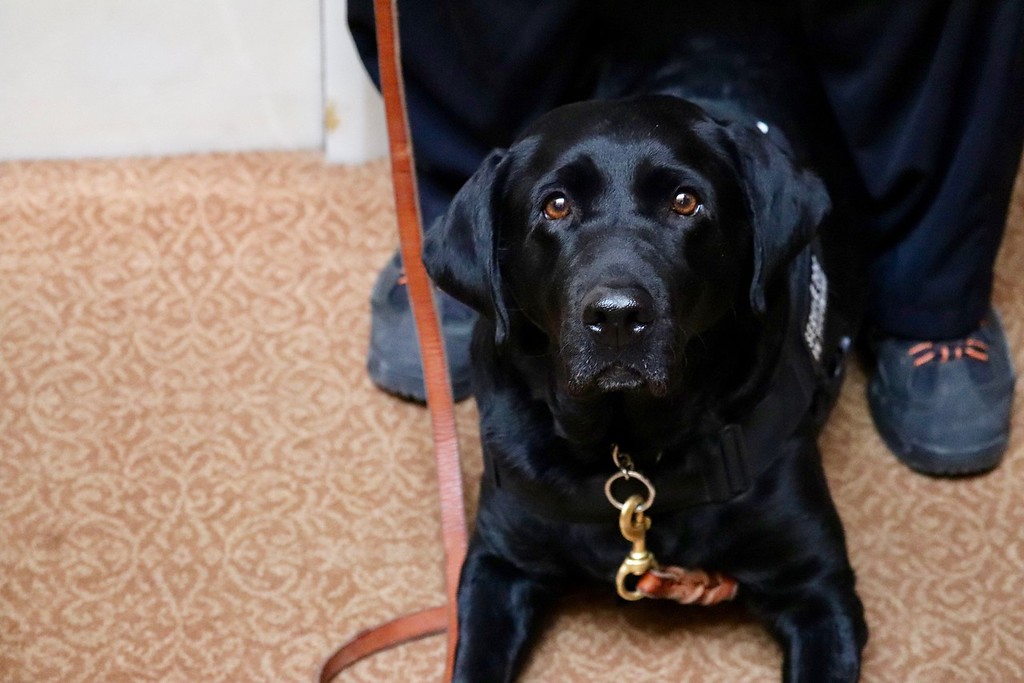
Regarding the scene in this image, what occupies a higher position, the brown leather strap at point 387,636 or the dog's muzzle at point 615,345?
the dog's muzzle at point 615,345

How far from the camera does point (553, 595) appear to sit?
5.44 feet

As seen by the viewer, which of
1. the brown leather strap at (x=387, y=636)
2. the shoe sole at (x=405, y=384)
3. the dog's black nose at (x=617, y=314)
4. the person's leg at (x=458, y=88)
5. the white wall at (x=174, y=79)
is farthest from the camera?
the white wall at (x=174, y=79)

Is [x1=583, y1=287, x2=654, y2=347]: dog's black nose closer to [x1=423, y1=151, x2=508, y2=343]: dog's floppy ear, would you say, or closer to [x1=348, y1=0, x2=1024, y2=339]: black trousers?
[x1=423, y1=151, x2=508, y2=343]: dog's floppy ear

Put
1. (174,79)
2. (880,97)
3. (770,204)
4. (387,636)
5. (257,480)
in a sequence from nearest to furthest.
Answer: (770,204), (387,636), (880,97), (257,480), (174,79)

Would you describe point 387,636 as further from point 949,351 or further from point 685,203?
point 949,351

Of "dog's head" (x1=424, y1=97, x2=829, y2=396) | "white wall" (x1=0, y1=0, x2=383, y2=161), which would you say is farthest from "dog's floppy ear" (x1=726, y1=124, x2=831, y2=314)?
"white wall" (x1=0, y1=0, x2=383, y2=161)

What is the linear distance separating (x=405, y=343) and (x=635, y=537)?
0.64 meters

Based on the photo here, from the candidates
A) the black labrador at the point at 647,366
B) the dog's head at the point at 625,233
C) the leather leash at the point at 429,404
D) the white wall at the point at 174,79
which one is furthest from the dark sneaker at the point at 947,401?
the white wall at the point at 174,79

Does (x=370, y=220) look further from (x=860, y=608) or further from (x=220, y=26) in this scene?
(x=860, y=608)

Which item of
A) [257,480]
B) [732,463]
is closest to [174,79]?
[257,480]

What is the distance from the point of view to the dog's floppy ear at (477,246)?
1.46 m

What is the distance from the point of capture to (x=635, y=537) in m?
1.51

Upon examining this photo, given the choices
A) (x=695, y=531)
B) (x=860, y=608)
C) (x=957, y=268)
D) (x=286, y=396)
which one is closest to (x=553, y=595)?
(x=695, y=531)

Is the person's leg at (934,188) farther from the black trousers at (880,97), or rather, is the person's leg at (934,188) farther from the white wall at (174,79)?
the white wall at (174,79)
